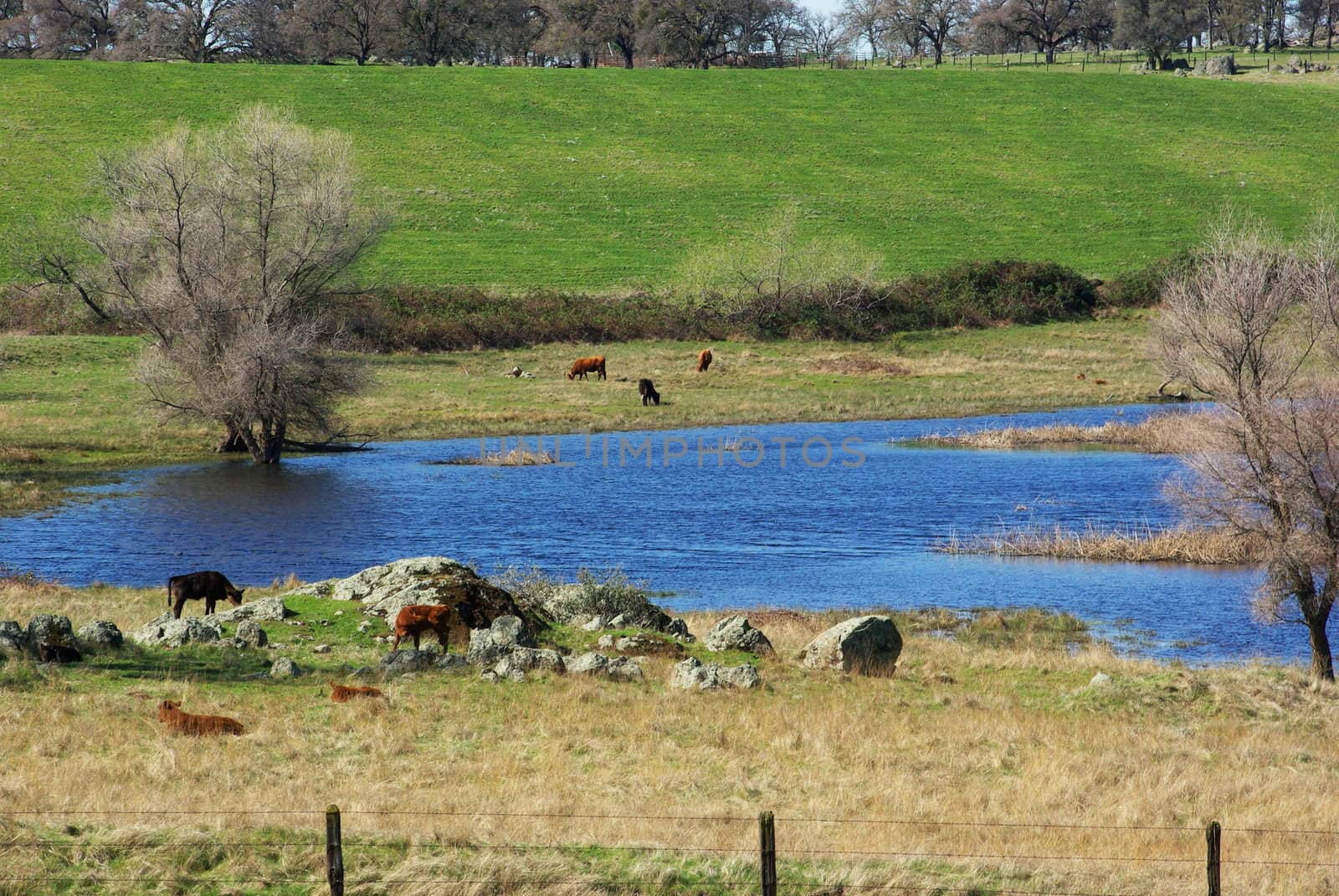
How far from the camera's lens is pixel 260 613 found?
21844mm

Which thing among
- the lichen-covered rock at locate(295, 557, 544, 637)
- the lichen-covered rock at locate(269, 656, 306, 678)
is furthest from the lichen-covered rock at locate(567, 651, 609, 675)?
the lichen-covered rock at locate(269, 656, 306, 678)

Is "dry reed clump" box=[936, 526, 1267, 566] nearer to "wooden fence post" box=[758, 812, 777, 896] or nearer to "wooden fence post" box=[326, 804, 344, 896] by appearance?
"wooden fence post" box=[758, 812, 777, 896]

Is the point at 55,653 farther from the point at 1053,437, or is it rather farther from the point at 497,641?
the point at 1053,437

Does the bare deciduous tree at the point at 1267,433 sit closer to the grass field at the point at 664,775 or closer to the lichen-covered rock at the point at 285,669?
the grass field at the point at 664,775

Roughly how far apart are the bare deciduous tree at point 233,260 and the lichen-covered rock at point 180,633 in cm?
2688

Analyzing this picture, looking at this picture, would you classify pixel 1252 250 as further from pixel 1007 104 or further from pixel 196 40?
pixel 196 40

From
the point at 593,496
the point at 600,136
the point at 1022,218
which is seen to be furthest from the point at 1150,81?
the point at 593,496

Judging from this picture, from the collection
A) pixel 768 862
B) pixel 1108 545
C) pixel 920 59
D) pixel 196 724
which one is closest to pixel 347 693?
pixel 196 724

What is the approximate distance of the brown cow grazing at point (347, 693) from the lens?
17344mm

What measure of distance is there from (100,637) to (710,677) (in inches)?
345

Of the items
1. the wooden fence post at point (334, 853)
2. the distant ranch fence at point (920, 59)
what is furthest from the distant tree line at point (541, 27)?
the wooden fence post at point (334, 853)

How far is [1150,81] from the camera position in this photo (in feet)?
430

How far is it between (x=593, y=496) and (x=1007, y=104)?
92.1 meters

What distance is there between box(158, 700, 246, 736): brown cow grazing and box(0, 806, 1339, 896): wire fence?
10.4ft
